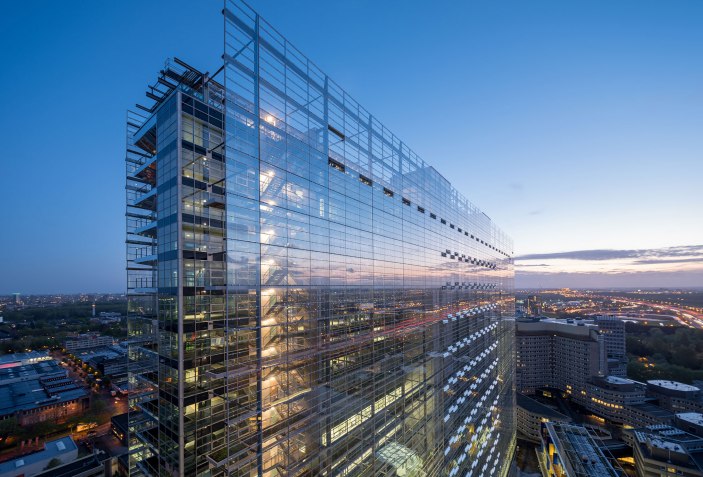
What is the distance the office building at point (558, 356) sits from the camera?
8306cm

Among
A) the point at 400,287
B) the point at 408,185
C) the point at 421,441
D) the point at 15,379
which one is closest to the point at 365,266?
the point at 400,287

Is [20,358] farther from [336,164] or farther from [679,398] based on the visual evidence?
[679,398]

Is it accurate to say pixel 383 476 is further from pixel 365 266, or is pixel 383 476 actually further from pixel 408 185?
pixel 408 185

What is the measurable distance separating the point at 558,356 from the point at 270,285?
108300 mm

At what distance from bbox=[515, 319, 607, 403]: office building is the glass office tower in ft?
261

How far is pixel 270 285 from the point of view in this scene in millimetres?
15781

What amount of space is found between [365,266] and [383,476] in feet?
50.4

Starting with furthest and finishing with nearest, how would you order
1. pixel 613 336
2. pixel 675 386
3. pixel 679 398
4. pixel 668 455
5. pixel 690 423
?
pixel 613 336 < pixel 675 386 < pixel 679 398 < pixel 690 423 < pixel 668 455

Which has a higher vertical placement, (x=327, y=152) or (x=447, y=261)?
(x=327, y=152)

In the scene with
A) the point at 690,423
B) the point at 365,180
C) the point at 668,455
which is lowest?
the point at 690,423

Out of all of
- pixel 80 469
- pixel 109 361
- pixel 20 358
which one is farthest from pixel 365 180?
pixel 20 358

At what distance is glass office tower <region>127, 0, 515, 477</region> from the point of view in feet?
44.9

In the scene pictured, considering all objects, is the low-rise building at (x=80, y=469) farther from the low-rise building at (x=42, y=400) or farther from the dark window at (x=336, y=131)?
the dark window at (x=336, y=131)

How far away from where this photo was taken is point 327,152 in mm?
20422
